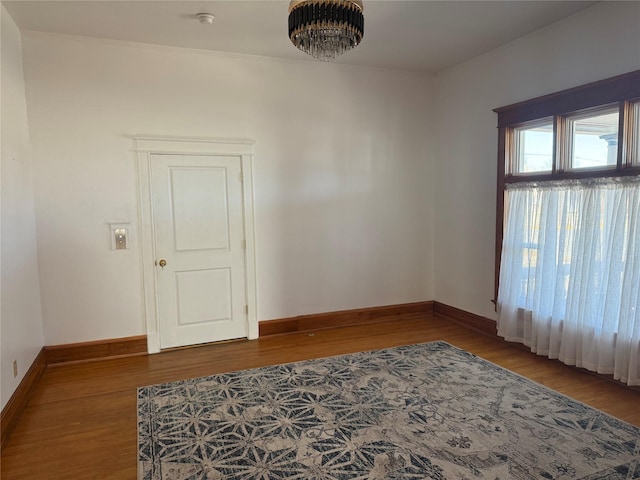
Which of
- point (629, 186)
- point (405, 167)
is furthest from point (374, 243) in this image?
point (629, 186)

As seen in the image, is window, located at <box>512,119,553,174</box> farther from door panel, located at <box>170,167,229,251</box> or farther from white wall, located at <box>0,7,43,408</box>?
white wall, located at <box>0,7,43,408</box>

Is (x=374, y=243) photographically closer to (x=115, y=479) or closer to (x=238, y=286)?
(x=238, y=286)

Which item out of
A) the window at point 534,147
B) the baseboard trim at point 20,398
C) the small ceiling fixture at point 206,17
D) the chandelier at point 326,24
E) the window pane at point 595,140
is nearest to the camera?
the chandelier at point 326,24

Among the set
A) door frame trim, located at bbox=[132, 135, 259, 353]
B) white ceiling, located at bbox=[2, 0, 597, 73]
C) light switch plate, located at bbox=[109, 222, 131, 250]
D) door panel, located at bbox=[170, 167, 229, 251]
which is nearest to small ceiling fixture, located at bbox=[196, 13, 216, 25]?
white ceiling, located at bbox=[2, 0, 597, 73]

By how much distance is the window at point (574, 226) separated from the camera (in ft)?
10.3

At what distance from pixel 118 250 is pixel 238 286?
127 cm

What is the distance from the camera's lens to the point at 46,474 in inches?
91.9

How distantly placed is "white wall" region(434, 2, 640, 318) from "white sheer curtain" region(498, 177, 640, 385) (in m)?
0.48

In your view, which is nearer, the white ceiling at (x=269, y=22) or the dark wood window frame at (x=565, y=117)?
the dark wood window frame at (x=565, y=117)

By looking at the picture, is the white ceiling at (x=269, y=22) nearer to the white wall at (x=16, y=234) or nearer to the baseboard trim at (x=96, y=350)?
the white wall at (x=16, y=234)

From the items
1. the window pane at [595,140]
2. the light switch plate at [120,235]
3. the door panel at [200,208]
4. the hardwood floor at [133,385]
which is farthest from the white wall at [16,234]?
the window pane at [595,140]

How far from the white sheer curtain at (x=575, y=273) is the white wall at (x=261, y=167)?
5.03 feet

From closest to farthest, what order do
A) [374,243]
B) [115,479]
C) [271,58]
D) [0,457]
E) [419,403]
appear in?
[115,479], [0,457], [419,403], [271,58], [374,243]

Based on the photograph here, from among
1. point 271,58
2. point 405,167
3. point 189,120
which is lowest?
point 405,167
